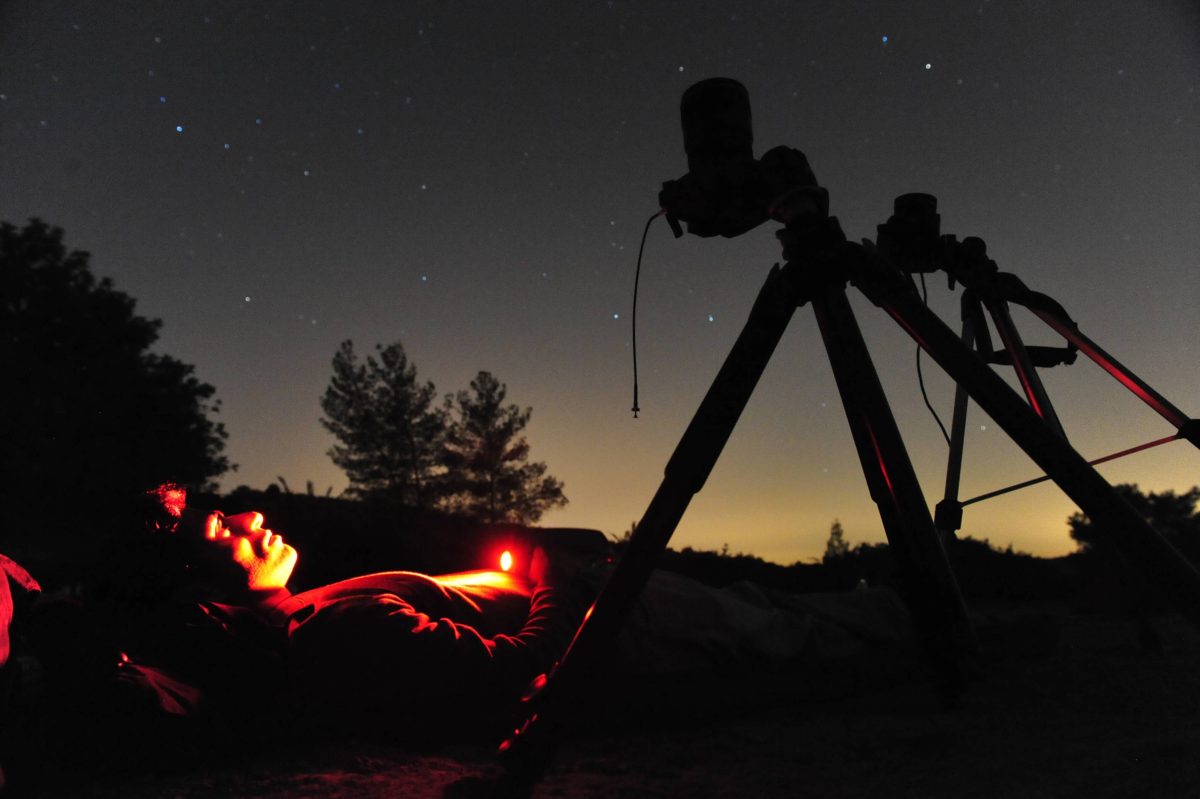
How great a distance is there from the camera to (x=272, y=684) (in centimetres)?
212

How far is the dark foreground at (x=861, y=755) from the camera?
1533 millimetres

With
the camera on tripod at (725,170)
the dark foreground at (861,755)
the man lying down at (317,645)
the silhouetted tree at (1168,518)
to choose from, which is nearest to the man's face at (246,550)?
the man lying down at (317,645)

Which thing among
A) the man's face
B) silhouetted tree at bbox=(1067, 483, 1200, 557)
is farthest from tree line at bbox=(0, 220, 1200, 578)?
the man's face

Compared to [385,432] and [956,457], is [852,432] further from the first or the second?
[385,432]

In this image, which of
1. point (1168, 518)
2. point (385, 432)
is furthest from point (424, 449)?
point (1168, 518)

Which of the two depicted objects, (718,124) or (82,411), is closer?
(718,124)

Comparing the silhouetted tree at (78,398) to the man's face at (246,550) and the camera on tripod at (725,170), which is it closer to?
the man's face at (246,550)

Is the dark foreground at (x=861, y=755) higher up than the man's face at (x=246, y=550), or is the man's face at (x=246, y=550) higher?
the man's face at (x=246, y=550)

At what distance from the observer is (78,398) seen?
42.3ft

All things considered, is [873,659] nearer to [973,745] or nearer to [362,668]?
[973,745]

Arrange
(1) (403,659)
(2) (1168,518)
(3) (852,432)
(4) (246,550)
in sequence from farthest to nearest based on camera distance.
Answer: (2) (1168,518), (4) (246,550), (1) (403,659), (3) (852,432)

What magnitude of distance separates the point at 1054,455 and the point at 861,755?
1.17 metres

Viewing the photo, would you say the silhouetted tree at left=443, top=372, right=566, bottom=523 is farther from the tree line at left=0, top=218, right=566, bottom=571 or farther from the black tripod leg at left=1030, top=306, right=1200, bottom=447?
the black tripod leg at left=1030, top=306, right=1200, bottom=447

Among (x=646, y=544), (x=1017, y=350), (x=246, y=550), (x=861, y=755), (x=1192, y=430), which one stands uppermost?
(x=1017, y=350)
